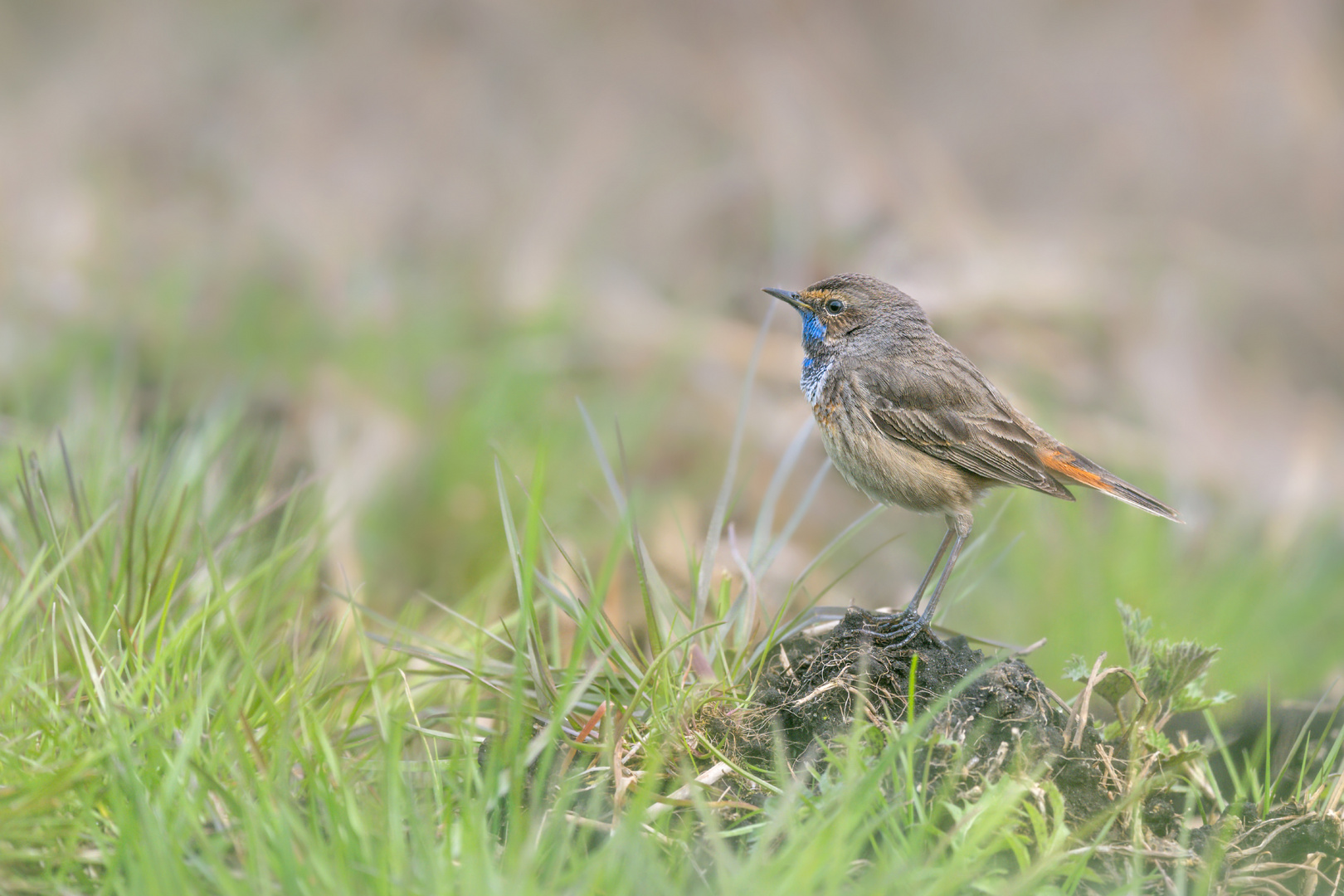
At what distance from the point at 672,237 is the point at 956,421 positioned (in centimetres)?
669

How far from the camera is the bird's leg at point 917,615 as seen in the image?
2.59 meters

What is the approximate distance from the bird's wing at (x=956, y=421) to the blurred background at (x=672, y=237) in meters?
2.06

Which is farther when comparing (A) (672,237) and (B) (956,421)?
(A) (672,237)

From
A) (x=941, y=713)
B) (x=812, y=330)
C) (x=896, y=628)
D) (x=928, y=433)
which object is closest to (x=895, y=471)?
(x=928, y=433)

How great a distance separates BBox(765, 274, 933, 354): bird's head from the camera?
11.4ft

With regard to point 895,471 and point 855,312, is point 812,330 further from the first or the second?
point 895,471

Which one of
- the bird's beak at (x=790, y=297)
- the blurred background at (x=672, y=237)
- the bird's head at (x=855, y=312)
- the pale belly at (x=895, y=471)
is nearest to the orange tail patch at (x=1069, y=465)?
the pale belly at (x=895, y=471)

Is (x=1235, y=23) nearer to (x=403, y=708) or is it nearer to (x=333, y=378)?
(x=333, y=378)

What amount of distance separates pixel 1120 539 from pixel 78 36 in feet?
34.8

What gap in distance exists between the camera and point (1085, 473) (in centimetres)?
317

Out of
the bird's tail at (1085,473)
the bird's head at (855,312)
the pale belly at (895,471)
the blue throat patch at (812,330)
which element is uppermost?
the bird's head at (855,312)

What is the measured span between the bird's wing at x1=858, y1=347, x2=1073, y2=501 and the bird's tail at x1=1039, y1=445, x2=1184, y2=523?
0.13ft

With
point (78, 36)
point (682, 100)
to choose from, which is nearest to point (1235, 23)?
point (682, 100)

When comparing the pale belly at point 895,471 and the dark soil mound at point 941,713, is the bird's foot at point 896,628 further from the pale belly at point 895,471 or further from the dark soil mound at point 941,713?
the pale belly at point 895,471
